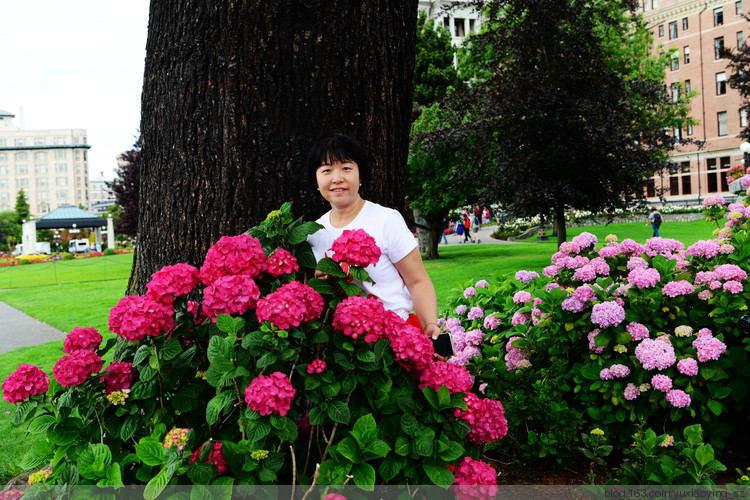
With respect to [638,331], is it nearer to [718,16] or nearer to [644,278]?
[644,278]

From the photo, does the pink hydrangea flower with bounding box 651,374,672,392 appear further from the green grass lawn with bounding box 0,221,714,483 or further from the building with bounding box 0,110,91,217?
the building with bounding box 0,110,91,217

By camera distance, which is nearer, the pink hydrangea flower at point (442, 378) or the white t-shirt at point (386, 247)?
the pink hydrangea flower at point (442, 378)

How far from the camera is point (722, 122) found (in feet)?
161

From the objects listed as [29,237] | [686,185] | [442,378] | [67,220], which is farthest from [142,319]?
[67,220]

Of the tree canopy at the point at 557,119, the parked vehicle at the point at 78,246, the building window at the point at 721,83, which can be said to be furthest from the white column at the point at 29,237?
the building window at the point at 721,83

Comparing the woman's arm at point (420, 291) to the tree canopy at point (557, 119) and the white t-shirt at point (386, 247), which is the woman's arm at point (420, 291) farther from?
the tree canopy at point (557, 119)

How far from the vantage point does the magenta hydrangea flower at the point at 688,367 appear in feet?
9.57

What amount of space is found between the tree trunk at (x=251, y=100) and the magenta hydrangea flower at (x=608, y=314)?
4.69 ft

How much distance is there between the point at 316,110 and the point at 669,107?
30.0 meters

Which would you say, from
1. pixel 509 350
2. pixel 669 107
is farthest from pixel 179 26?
pixel 669 107

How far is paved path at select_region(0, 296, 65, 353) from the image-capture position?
8.43 metres

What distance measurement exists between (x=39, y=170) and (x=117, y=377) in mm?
138071

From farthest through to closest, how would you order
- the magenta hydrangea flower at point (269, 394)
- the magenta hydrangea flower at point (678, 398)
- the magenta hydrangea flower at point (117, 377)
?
the magenta hydrangea flower at point (678, 398)
the magenta hydrangea flower at point (117, 377)
the magenta hydrangea flower at point (269, 394)

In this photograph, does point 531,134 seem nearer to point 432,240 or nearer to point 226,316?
point 432,240
